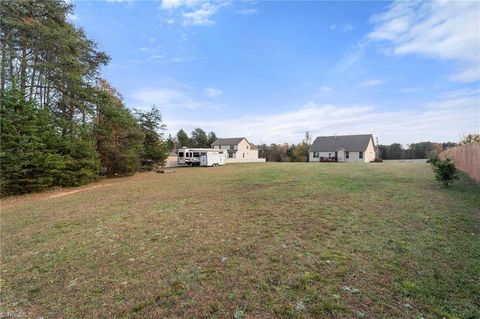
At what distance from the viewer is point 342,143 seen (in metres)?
38.6

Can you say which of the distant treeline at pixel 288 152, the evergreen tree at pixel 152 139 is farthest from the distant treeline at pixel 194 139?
the evergreen tree at pixel 152 139

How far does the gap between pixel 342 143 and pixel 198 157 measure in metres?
23.8

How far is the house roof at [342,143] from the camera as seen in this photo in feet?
121

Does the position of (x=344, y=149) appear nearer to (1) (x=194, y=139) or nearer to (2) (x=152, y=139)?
(1) (x=194, y=139)

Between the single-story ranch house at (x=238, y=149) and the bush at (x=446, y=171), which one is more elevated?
the single-story ranch house at (x=238, y=149)

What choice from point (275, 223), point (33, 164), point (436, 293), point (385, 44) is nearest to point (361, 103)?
point (385, 44)

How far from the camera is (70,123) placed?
12.7 meters

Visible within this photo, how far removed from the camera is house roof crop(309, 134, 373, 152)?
121 ft

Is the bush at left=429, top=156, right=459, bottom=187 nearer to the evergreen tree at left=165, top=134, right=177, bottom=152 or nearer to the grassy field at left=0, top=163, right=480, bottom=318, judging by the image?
the grassy field at left=0, top=163, right=480, bottom=318

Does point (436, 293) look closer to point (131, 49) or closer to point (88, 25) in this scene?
point (131, 49)

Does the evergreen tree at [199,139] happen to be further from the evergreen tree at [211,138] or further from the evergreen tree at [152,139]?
the evergreen tree at [152,139]

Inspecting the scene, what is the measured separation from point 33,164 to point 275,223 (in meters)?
10.9

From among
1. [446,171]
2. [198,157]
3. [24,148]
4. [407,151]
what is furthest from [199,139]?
[446,171]

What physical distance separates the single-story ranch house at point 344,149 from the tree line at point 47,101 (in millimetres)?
32369
